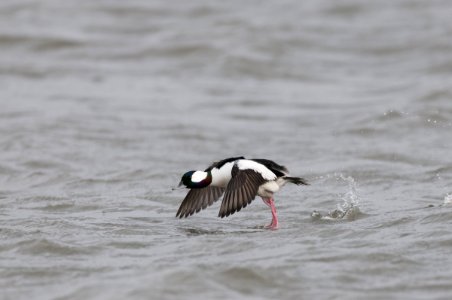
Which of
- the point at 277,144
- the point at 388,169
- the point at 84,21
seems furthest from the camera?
the point at 84,21

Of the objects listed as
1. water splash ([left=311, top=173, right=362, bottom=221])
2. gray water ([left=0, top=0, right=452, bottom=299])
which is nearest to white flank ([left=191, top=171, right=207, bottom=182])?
gray water ([left=0, top=0, right=452, bottom=299])

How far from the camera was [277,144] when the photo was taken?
50.6ft

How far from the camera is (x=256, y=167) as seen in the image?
1025cm

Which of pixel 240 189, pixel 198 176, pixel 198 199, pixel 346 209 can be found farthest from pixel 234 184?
pixel 346 209

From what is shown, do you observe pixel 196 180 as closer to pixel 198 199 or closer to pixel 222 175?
pixel 222 175

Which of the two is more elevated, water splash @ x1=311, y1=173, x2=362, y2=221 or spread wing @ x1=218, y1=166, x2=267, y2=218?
spread wing @ x1=218, y1=166, x2=267, y2=218

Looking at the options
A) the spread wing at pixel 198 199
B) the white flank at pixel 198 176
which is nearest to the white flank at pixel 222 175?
the white flank at pixel 198 176

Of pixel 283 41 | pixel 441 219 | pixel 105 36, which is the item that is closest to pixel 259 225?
pixel 441 219

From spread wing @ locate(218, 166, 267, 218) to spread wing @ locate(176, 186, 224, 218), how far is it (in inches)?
30.8

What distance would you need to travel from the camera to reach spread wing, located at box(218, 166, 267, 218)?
10.0m

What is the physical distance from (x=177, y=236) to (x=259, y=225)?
3.67ft

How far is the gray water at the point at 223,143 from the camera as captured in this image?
848 cm

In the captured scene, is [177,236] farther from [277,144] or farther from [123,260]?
[277,144]

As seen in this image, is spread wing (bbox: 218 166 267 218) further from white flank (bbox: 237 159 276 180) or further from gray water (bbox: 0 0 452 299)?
gray water (bbox: 0 0 452 299)
